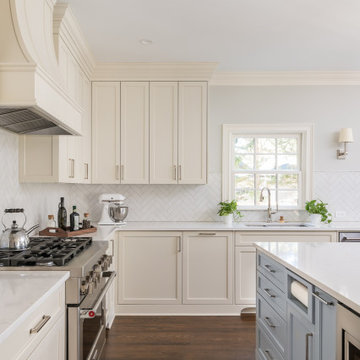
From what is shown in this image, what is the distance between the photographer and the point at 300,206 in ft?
14.2

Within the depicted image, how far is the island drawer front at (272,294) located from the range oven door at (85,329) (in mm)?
1051

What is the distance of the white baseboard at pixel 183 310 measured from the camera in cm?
368

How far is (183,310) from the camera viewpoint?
3688 millimetres

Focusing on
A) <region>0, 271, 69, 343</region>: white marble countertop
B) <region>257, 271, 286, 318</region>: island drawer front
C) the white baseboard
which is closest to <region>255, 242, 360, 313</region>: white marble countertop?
<region>257, 271, 286, 318</region>: island drawer front

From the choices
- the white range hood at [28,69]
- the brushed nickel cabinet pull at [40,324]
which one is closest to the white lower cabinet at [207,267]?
the white range hood at [28,69]

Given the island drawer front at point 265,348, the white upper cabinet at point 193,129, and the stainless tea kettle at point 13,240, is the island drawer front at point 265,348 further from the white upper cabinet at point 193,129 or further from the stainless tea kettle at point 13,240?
the white upper cabinet at point 193,129

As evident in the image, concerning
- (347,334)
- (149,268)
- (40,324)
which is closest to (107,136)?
(149,268)

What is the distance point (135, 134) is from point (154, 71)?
28.2 inches

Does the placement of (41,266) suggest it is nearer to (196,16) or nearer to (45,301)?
(45,301)

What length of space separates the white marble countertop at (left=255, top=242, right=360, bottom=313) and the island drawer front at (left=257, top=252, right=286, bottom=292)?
0.05 meters

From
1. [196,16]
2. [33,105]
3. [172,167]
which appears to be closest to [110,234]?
[172,167]

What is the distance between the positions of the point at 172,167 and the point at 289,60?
1695 millimetres

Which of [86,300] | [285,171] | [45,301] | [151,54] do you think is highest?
[151,54]

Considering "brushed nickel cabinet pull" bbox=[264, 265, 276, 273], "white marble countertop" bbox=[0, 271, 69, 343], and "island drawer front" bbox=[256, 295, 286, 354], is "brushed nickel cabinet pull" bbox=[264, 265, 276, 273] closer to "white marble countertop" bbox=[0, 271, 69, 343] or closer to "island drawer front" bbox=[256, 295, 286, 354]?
"island drawer front" bbox=[256, 295, 286, 354]
